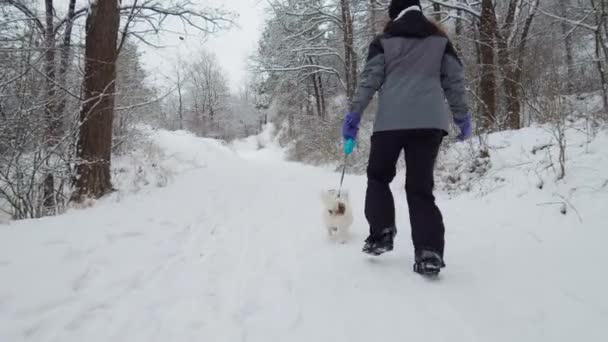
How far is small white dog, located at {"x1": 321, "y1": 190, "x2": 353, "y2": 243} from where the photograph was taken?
287 centimetres

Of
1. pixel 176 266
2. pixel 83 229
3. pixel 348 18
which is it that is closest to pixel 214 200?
pixel 83 229

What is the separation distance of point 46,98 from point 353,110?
4226 millimetres

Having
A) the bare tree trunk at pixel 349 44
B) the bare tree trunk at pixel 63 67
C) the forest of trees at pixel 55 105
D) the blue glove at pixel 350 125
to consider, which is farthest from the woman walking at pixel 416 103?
the bare tree trunk at pixel 349 44

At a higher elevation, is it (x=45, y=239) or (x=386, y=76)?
(x=386, y=76)

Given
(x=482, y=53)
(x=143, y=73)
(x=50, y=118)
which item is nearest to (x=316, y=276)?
(x=50, y=118)

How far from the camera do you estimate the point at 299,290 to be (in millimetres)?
2045

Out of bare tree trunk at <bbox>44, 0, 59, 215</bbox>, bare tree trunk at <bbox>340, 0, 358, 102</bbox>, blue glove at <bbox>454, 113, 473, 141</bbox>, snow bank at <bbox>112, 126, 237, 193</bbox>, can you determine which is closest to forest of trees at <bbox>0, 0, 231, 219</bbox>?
bare tree trunk at <bbox>44, 0, 59, 215</bbox>

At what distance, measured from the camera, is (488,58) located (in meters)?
6.65

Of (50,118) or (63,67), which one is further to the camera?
(63,67)

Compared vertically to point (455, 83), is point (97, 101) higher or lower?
higher

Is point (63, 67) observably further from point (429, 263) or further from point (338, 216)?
point (429, 263)

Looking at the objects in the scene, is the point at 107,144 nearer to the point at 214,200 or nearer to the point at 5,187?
the point at 5,187

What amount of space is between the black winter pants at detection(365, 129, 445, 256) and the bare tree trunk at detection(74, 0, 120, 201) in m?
4.31

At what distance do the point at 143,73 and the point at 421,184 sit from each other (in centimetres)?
1027
